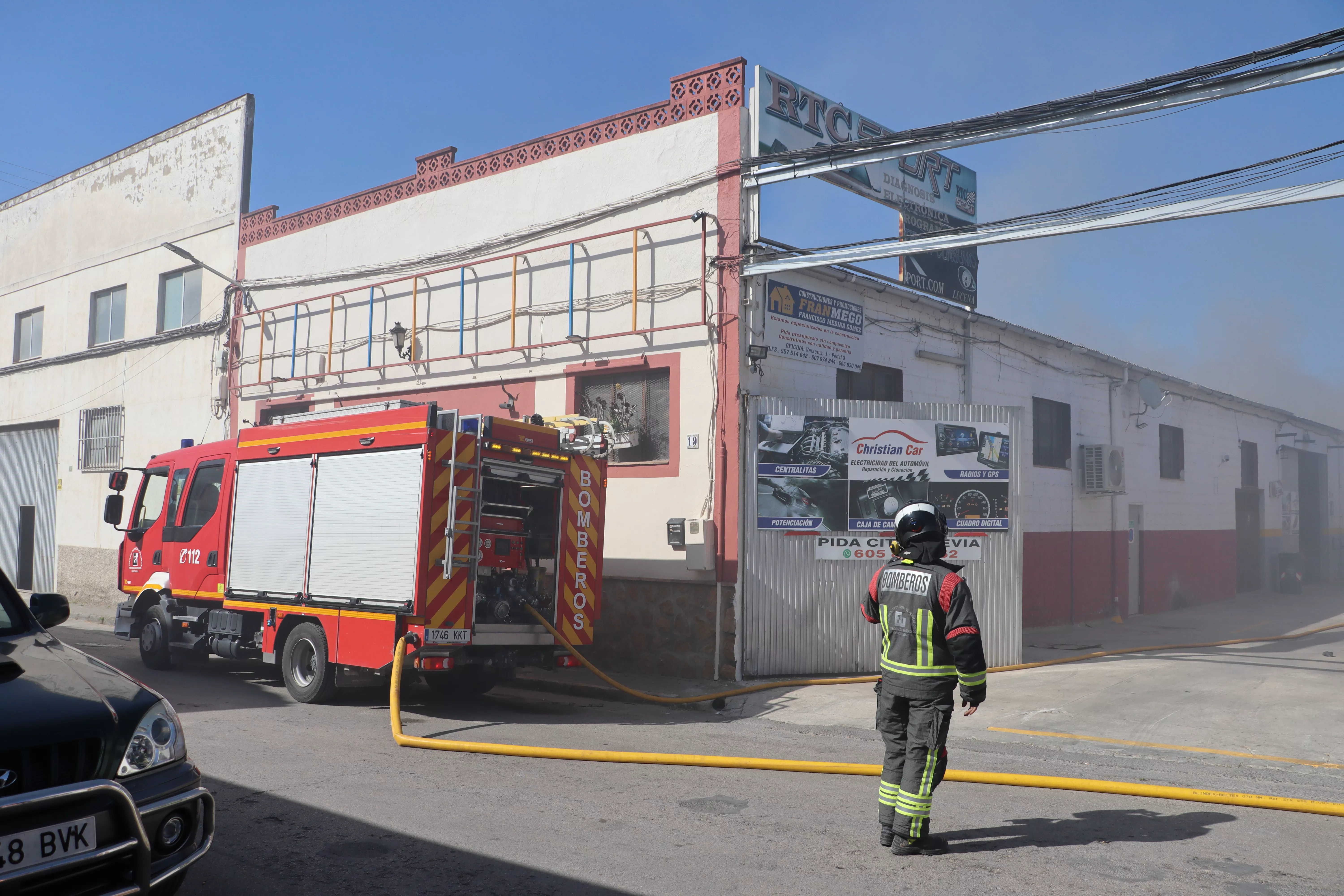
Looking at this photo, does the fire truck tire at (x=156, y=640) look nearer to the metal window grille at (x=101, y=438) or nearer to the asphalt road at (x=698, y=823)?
the asphalt road at (x=698, y=823)

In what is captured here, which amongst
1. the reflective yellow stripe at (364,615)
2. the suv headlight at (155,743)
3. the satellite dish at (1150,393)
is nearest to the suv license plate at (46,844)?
the suv headlight at (155,743)

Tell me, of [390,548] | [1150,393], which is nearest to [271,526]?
[390,548]

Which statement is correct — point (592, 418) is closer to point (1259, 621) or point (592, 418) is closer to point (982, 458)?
point (982, 458)

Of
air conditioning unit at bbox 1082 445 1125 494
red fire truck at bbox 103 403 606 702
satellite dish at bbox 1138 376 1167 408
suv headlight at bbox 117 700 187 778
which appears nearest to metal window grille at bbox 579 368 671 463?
red fire truck at bbox 103 403 606 702

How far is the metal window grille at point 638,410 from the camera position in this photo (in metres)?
12.5

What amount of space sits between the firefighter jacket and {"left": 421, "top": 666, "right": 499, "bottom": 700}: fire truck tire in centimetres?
631

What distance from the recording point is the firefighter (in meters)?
4.91

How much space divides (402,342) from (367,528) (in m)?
6.80

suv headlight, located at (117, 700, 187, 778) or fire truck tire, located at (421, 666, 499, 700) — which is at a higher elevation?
suv headlight, located at (117, 700, 187, 778)

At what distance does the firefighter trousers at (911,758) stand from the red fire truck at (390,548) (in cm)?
491

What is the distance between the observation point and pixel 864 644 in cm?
1164

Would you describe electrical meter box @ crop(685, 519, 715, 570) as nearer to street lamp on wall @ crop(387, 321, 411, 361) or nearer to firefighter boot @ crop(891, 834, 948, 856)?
street lamp on wall @ crop(387, 321, 411, 361)

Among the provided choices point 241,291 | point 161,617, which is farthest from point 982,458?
point 241,291

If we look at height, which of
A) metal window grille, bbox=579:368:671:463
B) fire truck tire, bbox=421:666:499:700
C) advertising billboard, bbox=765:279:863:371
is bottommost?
fire truck tire, bbox=421:666:499:700
